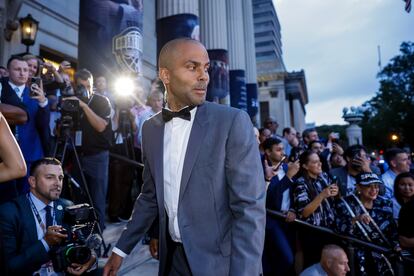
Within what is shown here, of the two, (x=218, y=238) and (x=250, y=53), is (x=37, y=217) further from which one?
(x=250, y=53)

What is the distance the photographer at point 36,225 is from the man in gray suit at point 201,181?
0.88 meters

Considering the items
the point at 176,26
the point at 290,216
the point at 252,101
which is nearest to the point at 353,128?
the point at 252,101

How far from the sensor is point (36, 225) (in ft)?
8.48

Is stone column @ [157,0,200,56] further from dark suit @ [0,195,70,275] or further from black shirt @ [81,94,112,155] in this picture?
dark suit @ [0,195,70,275]

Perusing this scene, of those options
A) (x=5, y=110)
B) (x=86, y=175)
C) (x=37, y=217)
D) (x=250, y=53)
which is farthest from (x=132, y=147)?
(x=250, y=53)

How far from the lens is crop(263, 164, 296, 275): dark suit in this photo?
380 cm

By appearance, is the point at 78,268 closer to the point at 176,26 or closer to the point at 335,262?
the point at 335,262

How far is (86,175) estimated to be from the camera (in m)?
4.30

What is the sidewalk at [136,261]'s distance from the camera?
3.52 meters

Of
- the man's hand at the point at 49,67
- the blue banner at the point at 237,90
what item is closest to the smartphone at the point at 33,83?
the man's hand at the point at 49,67

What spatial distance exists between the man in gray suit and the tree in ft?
143

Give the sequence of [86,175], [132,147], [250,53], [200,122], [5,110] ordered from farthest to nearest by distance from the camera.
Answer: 1. [250,53]
2. [132,147]
3. [86,175]
4. [5,110]
5. [200,122]

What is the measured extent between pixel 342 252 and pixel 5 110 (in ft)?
11.4

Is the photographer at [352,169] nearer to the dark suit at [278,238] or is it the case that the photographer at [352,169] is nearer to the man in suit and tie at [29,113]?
the dark suit at [278,238]
